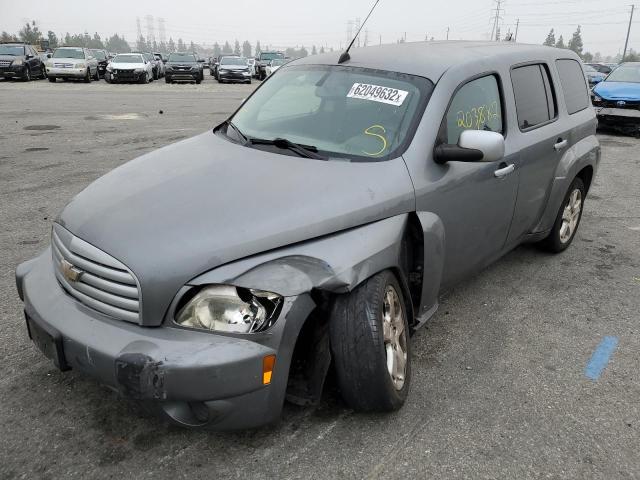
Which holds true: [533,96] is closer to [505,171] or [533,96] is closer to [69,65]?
[505,171]

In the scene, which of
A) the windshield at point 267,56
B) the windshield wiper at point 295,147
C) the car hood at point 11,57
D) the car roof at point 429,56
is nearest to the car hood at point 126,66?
the car hood at point 11,57

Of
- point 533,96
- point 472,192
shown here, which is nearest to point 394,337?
point 472,192

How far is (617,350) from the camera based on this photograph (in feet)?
11.3

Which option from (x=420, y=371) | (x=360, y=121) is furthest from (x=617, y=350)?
(x=360, y=121)

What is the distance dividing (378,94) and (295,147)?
0.59 metres

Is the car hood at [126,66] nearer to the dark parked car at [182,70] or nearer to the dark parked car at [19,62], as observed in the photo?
the dark parked car at [182,70]

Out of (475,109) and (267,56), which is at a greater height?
(475,109)

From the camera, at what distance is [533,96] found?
4.12 metres

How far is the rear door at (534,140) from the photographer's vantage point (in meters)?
3.85

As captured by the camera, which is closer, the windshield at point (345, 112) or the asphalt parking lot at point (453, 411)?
the asphalt parking lot at point (453, 411)

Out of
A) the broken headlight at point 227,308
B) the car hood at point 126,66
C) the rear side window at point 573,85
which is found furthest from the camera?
the car hood at point 126,66

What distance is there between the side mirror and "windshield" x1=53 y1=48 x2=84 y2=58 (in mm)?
25708

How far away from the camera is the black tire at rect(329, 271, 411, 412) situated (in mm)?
2439

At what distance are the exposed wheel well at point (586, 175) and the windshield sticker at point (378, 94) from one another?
2441mm
